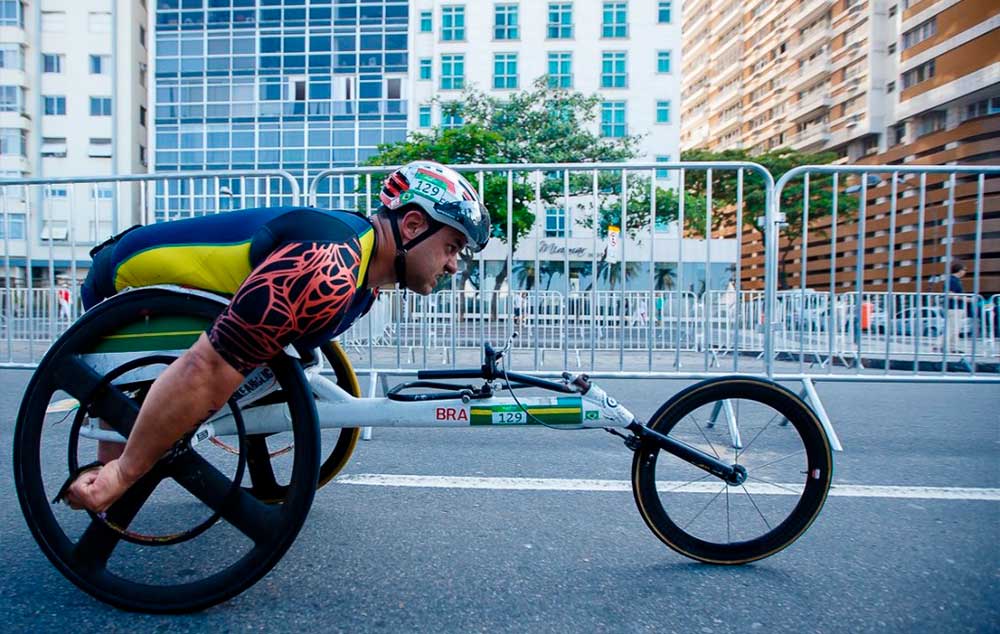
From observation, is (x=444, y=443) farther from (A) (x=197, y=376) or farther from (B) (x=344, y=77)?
(B) (x=344, y=77)

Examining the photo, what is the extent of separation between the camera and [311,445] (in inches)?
67.8

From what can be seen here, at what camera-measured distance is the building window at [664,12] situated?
1447 inches

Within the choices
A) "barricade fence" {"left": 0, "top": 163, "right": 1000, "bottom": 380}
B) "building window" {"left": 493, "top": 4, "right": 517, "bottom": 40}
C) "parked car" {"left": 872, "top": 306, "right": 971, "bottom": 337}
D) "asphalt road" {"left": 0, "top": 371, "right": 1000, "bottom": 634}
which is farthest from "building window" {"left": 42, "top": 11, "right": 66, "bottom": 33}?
"parked car" {"left": 872, "top": 306, "right": 971, "bottom": 337}

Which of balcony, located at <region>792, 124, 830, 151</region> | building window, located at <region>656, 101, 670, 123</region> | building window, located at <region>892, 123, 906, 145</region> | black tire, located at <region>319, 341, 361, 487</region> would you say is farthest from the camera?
balcony, located at <region>792, 124, 830, 151</region>

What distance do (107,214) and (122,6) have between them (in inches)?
1869

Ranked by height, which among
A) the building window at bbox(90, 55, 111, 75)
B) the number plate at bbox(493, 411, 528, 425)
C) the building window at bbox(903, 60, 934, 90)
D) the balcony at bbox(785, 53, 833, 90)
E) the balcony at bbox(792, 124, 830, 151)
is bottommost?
the number plate at bbox(493, 411, 528, 425)

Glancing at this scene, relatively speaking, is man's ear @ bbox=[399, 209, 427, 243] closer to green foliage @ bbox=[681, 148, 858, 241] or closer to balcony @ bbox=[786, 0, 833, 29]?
green foliage @ bbox=[681, 148, 858, 241]

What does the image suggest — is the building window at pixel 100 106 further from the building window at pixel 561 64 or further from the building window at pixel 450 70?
→ the building window at pixel 561 64

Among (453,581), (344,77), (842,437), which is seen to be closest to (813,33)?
(344,77)

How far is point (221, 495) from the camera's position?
178cm

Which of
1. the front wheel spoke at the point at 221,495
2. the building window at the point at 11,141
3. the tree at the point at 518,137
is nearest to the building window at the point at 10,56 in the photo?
the building window at the point at 11,141

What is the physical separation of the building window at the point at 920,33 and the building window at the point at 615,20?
1446cm

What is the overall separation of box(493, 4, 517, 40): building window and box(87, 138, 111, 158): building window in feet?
79.3

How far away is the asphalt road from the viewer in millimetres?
1724
